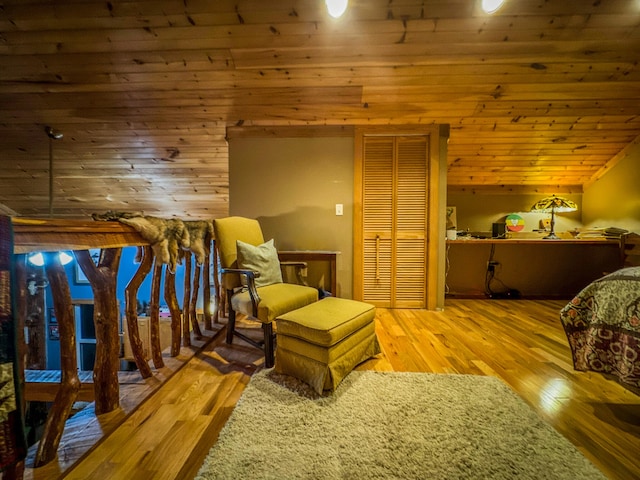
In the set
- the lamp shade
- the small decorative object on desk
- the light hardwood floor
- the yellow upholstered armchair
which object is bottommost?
the light hardwood floor

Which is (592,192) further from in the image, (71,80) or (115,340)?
(71,80)

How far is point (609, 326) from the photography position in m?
1.34

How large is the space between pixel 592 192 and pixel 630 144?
26.9 inches

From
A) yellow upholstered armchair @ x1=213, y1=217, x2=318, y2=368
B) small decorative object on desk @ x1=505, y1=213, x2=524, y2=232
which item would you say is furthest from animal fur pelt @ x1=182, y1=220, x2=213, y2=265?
small decorative object on desk @ x1=505, y1=213, x2=524, y2=232

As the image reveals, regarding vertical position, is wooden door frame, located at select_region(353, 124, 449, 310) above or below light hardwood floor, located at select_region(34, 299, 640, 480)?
above

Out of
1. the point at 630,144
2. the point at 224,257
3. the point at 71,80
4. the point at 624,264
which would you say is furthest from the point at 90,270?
the point at 630,144

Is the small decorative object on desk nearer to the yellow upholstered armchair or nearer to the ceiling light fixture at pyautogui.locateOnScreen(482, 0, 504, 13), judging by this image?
the ceiling light fixture at pyautogui.locateOnScreen(482, 0, 504, 13)

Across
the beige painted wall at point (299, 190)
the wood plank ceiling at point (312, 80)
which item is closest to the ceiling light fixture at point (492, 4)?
the wood plank ceiling at point (312, 80)

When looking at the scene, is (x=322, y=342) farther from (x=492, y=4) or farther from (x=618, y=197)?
(x=618, y=197)

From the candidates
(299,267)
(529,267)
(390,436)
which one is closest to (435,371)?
(390,436)

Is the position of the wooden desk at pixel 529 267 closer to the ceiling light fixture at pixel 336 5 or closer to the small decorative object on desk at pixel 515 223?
the small decorative object on desk at pixel 515 223

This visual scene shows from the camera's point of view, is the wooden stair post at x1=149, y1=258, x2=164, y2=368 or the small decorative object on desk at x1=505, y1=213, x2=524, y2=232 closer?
the wooden stair post at x1=149, y1=258, x2=164, y2=368

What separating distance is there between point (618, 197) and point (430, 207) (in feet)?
8.37

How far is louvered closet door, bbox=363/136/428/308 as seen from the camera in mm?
3076
